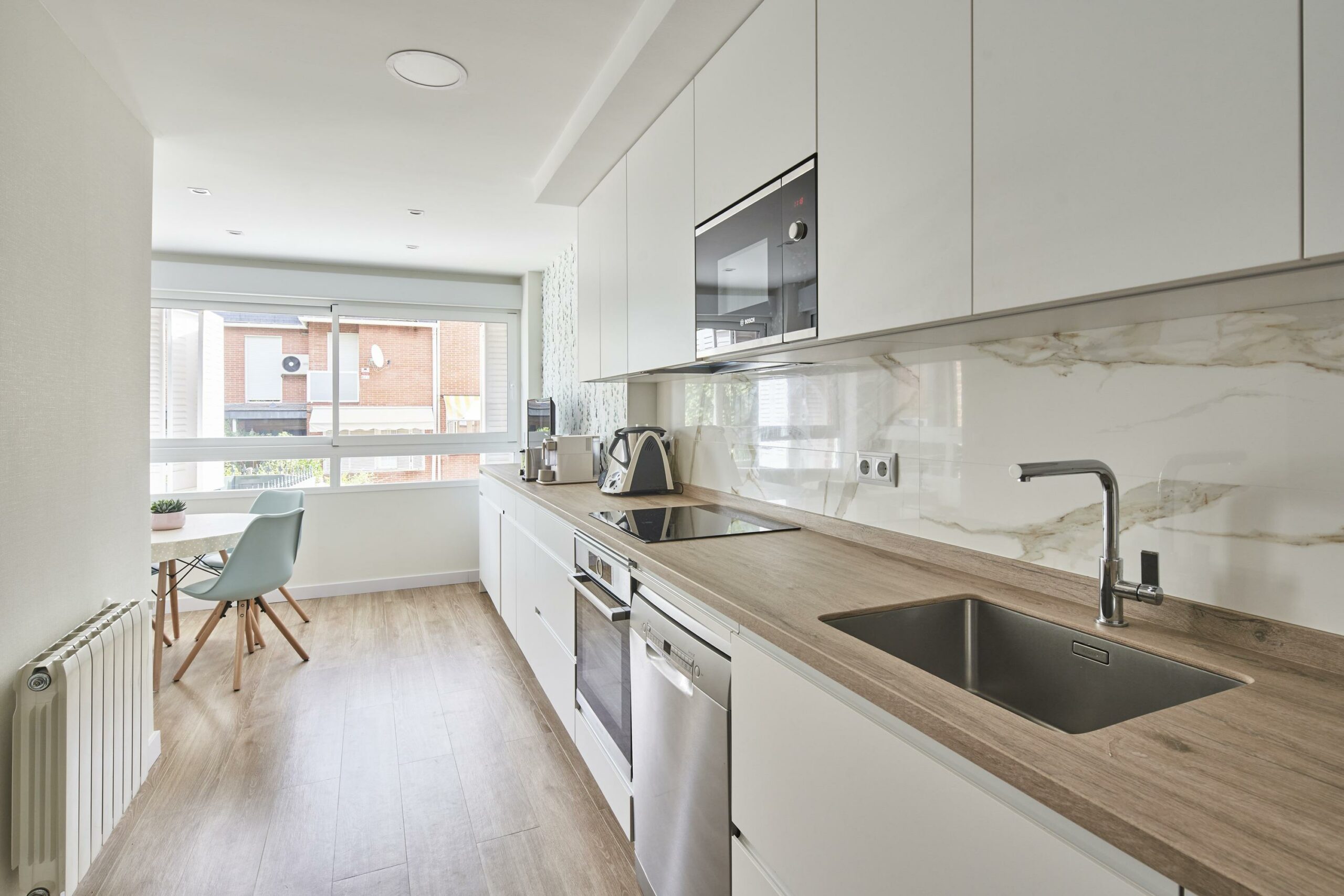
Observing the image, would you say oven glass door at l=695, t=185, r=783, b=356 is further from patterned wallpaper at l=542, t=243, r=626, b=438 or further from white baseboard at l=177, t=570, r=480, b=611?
white baseboard at l=177, t=570, r=480, b=611

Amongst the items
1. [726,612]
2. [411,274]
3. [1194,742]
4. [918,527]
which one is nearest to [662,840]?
[726,612]

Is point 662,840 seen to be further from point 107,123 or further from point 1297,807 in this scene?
point 107,123

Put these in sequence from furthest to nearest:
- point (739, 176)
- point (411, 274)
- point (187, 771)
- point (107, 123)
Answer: point (411, 274), point (187, 771), point (107, 123), point (739, 176)

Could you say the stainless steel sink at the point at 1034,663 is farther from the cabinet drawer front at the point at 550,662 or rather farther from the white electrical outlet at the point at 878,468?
the cabinet drawer front at the point at 550,662

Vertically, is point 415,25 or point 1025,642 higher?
point 415,25

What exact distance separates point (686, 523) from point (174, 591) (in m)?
2.99

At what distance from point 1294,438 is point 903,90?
81cm

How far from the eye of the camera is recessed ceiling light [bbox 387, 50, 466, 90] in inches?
81.0

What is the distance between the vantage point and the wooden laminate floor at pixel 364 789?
1857 mm

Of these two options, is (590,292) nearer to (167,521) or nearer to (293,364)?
(167,521)

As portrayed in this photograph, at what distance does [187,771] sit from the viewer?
2.41 meters

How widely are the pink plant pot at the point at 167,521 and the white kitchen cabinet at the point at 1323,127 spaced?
4.00 meters

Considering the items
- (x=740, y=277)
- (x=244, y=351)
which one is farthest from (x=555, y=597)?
(x=244, y=351)

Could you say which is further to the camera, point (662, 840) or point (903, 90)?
point (662, 840)
